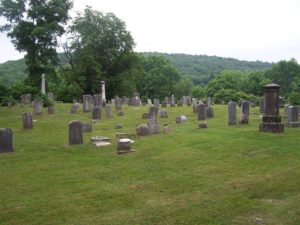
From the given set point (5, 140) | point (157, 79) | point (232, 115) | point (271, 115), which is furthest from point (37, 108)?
point (157, 79)

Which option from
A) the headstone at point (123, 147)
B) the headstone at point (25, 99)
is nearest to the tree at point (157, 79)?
the headstone at point (25, 99)

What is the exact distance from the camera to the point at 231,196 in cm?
798

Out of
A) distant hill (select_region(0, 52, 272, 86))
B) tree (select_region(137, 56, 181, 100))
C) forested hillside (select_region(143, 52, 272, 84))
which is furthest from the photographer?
forested hillside (select_region(143, 52, 272, 84))

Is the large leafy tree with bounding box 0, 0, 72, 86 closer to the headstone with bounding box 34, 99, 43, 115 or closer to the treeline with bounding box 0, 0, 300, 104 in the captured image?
the treeline with bounding box 0, 0, 300, 104

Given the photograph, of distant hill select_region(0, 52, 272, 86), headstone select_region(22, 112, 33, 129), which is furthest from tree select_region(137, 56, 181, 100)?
headstone select_region(22, 112, 33, 129)

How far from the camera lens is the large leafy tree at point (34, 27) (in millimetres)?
40719

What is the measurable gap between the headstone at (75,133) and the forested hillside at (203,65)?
11707cm

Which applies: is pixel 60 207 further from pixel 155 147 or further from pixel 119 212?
pixel 155 147

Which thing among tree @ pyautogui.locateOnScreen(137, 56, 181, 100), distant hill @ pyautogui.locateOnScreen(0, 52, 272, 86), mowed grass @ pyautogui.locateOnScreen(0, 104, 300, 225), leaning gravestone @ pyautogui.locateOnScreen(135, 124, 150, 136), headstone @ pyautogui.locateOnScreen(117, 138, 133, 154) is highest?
distant hill @ pyautogui.locateOnScreen(0, 52, 272, 86)

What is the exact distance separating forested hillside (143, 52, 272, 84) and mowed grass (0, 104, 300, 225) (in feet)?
388

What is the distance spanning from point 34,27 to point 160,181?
35556mm

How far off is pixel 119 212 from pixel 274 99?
11.5 meters

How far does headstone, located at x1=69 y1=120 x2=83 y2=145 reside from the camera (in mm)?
15020

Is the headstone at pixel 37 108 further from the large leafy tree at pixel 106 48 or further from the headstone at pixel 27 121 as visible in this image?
the large leafy tree at pixel 106 48
